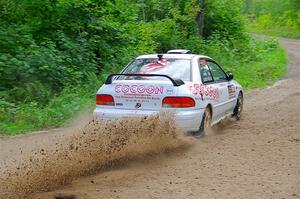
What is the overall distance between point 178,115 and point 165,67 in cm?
122

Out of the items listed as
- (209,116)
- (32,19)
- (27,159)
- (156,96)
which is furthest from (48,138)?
(32,19)

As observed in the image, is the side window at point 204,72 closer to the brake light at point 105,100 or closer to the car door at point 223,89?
the car door at point 223,89

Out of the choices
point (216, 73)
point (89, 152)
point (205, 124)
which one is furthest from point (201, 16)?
point (89, 152)

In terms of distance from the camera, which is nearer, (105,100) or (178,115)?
(178,115)

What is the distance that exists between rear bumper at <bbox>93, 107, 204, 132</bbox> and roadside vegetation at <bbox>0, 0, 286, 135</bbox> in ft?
7.54

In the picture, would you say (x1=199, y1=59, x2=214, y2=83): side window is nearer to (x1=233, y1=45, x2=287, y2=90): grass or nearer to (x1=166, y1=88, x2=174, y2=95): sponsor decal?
(x1=166, y1=88, x2=174, y2=95): sponsor decal

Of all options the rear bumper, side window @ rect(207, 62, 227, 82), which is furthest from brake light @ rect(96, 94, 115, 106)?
side window @ rect(207, 62, 227, 82)

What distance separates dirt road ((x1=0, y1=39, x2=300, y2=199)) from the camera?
5844mm

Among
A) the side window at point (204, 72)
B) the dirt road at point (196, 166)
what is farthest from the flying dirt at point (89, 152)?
the side window at point (204, 72)

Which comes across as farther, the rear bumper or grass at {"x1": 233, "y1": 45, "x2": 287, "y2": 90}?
grass at {"x1": 233, "y1": 45, "x2": 287, "y2": 90}

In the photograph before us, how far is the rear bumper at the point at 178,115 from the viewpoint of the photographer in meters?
7.98

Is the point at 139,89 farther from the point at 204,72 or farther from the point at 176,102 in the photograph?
the point at 204,72

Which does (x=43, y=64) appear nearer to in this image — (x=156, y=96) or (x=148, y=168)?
(x=156, y=96)

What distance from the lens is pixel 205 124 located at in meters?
8.66
